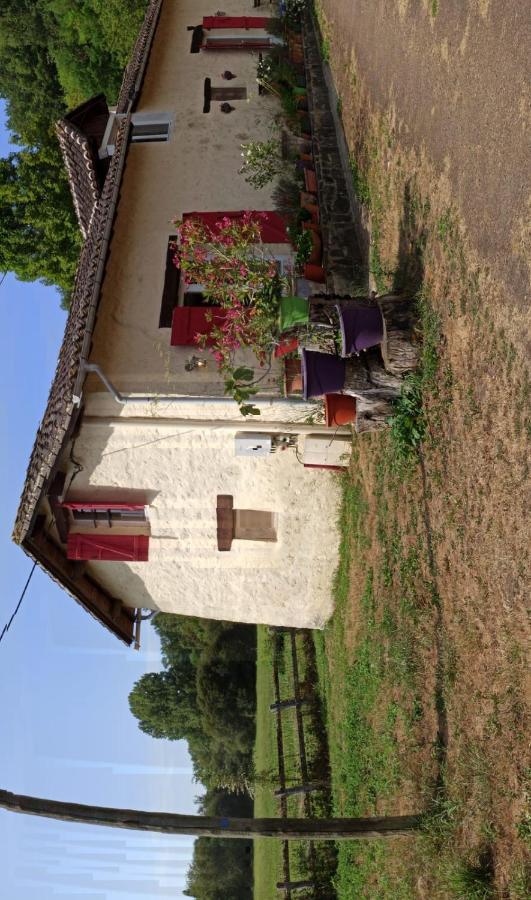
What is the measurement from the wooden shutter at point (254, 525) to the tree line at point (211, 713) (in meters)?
16.0

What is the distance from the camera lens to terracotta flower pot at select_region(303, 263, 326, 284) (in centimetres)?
1191

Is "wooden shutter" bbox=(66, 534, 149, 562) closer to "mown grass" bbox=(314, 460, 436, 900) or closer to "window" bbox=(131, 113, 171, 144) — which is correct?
"mown grass" bbox=(314, 460, 436, 900)

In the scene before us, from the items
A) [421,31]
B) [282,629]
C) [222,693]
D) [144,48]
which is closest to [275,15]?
[144,48]

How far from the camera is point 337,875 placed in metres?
11.6

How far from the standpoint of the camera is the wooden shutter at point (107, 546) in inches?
472

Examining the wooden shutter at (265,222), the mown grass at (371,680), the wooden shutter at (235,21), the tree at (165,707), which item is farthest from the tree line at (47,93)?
the tree at (165,707)

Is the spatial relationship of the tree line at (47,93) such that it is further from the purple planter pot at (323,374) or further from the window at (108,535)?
the purple planter pot at (323,374)

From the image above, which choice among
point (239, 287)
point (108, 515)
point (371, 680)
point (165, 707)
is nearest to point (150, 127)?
point (239, 287)

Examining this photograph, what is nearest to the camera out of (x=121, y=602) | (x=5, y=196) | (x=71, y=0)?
(x=121, y=602)

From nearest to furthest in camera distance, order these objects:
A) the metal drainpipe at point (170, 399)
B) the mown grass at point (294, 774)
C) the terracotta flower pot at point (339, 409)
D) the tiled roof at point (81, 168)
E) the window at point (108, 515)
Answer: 1. the terracotta flower pot at point (339, 409)
2. the metal drainpipe at point (170, 399)
3. the window at point (108, 515)
4. the mown grass at point (294, 774)
5. the tiled roof at point (81, 168)

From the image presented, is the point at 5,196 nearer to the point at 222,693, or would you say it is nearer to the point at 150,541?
the point at 150,541

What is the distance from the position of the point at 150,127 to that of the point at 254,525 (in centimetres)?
819

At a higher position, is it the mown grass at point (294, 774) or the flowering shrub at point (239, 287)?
the flowering shrub at point (239, 287)

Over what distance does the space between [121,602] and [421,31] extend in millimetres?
10812
